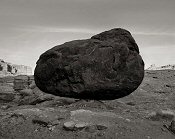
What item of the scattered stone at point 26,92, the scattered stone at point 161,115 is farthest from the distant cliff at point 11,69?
the scattered stone at point 161,115

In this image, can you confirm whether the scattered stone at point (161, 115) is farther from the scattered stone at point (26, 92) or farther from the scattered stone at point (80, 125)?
the scattered stone at point (26, 92)

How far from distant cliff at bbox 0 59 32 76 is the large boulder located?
15.3m

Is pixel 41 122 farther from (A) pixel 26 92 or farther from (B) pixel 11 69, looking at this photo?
(B) pixel 11 69

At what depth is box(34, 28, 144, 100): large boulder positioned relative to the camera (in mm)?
8336

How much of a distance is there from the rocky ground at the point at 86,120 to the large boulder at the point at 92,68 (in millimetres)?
406

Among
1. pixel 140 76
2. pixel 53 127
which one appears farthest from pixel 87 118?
pixel 140 76

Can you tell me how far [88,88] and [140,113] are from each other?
167cm

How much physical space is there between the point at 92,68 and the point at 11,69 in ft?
63.6

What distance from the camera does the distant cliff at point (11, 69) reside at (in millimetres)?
24125

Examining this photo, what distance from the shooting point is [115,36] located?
30.1 feet

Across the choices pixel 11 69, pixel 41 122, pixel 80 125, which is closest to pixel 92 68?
pixel 80 125

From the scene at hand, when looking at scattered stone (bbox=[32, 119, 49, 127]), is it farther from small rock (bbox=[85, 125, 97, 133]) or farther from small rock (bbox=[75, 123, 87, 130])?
small rock (bbox=[85, 125, 97, 133])

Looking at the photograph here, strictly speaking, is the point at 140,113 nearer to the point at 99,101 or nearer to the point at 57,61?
the point at 99,101

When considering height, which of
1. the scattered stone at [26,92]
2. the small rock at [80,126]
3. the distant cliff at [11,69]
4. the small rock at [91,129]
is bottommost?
the small rock at [91,129]
